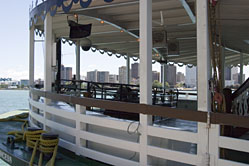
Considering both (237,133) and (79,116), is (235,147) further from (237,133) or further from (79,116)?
(79,116)

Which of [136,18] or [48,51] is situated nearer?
[48,51]

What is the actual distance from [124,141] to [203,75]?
131 cm

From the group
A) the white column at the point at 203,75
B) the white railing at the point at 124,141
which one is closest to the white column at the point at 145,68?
the white railing at the point at 124,141

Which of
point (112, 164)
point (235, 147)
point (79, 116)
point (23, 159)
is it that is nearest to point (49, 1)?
point (79, 116)

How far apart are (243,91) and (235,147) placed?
177 cm

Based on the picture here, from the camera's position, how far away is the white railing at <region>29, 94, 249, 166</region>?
9.07 ft

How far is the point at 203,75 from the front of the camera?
288 centimetres

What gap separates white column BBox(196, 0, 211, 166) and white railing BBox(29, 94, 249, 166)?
0.9 inches

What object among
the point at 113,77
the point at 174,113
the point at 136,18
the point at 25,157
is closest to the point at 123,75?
the point at 136,18

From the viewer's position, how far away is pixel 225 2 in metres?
5.35

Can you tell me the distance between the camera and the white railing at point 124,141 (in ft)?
9.07

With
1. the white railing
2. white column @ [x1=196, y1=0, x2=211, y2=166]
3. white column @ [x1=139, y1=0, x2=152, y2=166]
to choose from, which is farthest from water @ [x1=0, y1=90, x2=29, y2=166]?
white column @ [x1=196, y1=0, x2=211, y2=166]

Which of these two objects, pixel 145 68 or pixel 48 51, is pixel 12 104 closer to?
pixel 48 51

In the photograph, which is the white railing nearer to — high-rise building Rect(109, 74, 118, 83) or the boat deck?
the boat deck
